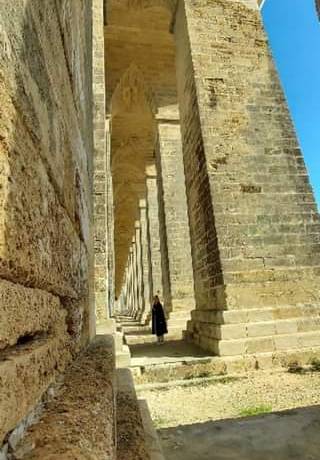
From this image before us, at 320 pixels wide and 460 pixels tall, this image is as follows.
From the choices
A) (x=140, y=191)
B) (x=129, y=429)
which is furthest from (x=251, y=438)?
(x=140, y=191)

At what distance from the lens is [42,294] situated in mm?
963

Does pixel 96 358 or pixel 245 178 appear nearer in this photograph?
pixel 96 358

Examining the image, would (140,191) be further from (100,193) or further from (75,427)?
(75,427)

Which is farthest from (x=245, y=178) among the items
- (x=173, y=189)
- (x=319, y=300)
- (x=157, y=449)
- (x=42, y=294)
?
(x=42, y=294)

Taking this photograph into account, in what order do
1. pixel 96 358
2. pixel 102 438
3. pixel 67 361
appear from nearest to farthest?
pixel 102 438 < pixel 67 361 < pixel 96 358

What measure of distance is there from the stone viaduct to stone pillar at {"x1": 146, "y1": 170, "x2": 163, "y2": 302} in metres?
0.09

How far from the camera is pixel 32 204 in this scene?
2.72ft

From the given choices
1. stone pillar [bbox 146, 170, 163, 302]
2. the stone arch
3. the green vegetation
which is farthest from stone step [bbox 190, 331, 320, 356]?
the stone arch

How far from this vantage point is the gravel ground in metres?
3.26

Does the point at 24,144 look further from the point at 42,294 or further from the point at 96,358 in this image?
the point at 96,358

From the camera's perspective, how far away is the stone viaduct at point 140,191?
0.73m

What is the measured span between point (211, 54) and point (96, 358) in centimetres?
671

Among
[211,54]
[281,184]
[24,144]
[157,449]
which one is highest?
[211,54]

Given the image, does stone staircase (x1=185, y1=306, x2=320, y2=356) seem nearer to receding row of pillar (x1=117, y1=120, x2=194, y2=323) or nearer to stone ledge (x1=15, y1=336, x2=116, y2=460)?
receding row of pillar (x1=117, y1=120, x2=194, y2=323)
